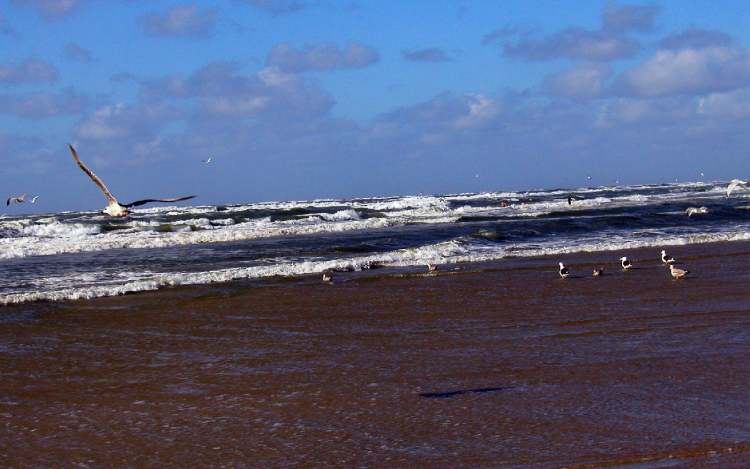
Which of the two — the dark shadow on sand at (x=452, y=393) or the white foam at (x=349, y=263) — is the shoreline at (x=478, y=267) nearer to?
the white foam at (x=349, y=263)

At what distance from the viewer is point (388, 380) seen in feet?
27.0

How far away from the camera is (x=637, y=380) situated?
25.7 ft

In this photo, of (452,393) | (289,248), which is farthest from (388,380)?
(289,248)

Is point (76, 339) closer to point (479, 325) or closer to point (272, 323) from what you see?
point (272, 323)

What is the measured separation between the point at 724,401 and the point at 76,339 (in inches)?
312

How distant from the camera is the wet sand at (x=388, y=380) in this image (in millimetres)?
6246

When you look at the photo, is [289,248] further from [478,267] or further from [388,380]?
[388,380]

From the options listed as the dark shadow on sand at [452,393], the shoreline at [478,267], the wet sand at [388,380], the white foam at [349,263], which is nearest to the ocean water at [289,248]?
the white foam at [349,263]

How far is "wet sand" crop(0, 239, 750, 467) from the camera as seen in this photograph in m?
6.25

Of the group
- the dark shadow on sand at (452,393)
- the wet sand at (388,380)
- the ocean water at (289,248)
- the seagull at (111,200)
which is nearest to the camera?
the wet sand at (388,380)

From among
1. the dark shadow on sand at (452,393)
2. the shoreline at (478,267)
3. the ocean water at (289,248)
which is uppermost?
the ocean water at (289,248)

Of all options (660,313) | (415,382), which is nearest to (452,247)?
(660,313)

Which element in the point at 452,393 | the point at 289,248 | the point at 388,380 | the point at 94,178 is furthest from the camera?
the point at 289,248

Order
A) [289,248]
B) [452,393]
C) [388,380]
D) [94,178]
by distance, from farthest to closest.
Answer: [289,248] < [94,178] < [388,380] < [452,393]
